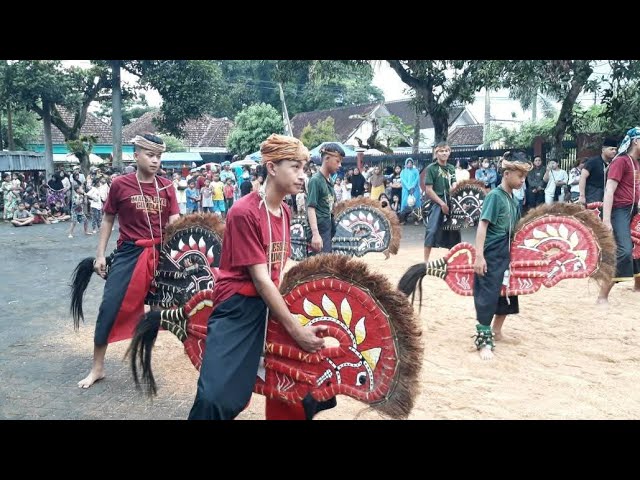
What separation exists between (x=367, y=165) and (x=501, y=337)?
18.1 meters

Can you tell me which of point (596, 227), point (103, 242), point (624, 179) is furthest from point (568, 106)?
point (103, 242)

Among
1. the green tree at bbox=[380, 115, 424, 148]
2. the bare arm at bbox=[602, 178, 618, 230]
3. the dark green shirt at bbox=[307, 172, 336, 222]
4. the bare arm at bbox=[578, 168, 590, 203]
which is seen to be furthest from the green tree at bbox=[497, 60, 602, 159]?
the green tree at bbox=[380, 115, 424, 148]

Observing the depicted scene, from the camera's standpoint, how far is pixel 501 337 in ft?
17.3

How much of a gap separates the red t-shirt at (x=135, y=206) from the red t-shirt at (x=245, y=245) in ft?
6.44

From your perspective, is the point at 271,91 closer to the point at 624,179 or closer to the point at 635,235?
the point at 635,235

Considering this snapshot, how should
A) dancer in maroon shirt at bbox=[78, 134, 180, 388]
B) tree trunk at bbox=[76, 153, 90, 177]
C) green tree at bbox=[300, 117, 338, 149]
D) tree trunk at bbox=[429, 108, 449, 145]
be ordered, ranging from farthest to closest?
1. green tree at bbox=[300, 117, 338, 149]
2. tree trunk at bbox=[76, 153, 90, 177]
3. tree trunk at bbox=[429, 108, 449, 145]
4. dancer in maroon shirt at bbox=[78, 134, 180, 388]

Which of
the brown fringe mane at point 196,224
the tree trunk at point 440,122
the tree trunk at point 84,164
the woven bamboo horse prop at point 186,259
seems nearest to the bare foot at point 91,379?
the woven bamboo horse prop at point 186,259

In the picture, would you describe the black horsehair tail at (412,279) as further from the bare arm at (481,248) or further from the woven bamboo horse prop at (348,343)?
the woven bamboo horse prop at (348,343)

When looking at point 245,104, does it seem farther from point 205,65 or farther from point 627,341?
point 627,341

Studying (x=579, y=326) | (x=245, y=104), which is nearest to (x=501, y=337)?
(x=579, y=326)

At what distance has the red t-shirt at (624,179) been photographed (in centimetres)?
609

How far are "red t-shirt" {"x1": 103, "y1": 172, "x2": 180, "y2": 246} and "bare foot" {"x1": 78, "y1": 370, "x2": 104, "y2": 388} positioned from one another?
1037mm

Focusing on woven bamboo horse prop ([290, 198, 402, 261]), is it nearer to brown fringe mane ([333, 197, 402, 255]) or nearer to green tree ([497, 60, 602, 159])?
brown fringe mane ([333, 197, 402, 255])

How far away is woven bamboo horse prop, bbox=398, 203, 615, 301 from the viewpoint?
4.94 metres
